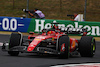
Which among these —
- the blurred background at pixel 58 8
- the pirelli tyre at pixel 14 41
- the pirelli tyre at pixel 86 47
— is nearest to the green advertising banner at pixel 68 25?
the pirelli tyre at pixel 86 47

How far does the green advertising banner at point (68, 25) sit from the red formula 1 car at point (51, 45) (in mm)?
8935

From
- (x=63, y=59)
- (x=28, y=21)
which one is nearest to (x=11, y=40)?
(x=63, y=59)

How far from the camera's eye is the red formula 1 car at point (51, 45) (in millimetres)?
10397

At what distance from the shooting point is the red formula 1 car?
34.1ft

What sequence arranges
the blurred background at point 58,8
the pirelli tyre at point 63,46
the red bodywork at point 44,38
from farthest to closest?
the blurred background at point 58,8
the red bodywork at point 44,38
the pirelli tyre at point 63,46

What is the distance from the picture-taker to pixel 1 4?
37750 millimetres

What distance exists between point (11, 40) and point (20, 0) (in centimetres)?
2645

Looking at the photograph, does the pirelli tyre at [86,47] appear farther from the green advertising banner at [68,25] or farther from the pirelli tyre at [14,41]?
the green advertising banner at [68,25]

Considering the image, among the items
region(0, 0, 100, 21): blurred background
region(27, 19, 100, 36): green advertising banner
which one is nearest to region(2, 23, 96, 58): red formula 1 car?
region(27, 19, 100, 36): green advertising banner

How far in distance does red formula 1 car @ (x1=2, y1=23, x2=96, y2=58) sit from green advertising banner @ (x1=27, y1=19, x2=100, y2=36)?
29.3ft

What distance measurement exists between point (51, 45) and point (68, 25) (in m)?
10.9

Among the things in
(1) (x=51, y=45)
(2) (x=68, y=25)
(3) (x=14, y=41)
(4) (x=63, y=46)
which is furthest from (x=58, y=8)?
(4) (x=63, y=46)

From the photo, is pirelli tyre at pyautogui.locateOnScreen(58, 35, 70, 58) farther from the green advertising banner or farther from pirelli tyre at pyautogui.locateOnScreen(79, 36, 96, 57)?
the green advertising banner

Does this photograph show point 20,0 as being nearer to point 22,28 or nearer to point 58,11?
point 58,11
